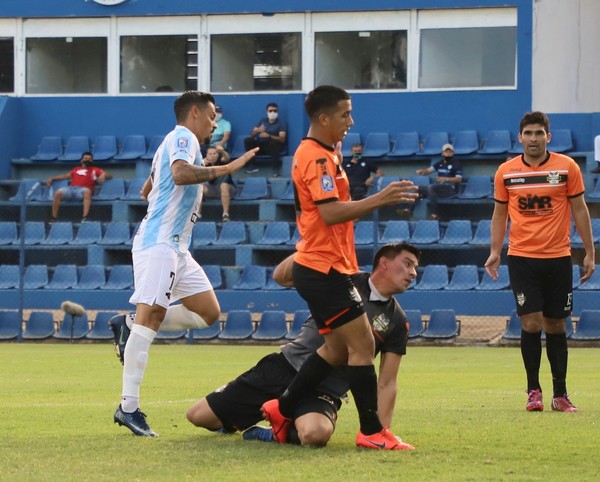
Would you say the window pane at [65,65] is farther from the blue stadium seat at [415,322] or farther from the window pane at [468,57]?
the blue stadium seat at [415,322]

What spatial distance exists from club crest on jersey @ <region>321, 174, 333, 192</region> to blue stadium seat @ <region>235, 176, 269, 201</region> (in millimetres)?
19138

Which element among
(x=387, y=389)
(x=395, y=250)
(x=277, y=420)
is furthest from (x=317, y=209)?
(x=277, y=420)

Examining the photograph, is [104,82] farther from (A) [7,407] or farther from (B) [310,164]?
(B) [310,164]

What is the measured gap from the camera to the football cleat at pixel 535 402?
32.4 ft

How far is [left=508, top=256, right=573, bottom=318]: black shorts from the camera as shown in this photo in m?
10.1

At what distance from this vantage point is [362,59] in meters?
29.5

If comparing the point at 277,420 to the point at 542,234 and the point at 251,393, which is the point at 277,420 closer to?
the point at 251,393

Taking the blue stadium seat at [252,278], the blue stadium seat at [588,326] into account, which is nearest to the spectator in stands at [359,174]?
the blue stadium seat at [252,278]

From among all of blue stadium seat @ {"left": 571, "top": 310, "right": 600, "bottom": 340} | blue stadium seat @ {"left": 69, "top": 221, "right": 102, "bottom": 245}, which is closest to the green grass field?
blue stadium seat @ {"left": 571, "top": 310, "right": 600, "bottom": 340}

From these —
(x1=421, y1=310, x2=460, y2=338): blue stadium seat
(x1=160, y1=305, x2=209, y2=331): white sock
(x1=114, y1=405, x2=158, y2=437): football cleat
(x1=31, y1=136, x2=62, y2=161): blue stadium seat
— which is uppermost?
(x1=31, y1=136, x2=62, y2=161): blue stadium seat

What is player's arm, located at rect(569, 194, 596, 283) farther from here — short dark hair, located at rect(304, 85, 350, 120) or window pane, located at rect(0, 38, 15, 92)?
window pane, located at rect(0, 38, 15, 92)

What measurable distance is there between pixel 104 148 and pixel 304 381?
2241 centimetres

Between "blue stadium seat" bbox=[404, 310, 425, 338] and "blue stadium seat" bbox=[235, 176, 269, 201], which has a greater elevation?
"blue stadium seat" bbox=[235, 176, 269, 201]

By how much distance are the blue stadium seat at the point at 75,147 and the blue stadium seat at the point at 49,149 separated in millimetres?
175
